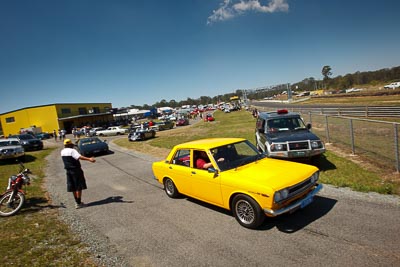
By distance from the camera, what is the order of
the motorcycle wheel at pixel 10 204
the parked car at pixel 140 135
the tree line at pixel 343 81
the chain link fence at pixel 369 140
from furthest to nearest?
the tree line at pixel 343 81
the parked car at pixel 140 135
the chain link fence at pixel 369 140
the motorcycle wheel at pixel 10 204

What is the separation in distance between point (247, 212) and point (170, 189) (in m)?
2.69

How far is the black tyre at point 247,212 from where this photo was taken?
423 cm

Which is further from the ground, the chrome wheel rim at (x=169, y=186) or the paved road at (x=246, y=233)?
the chrome wheel rim at (x=169, y=186)

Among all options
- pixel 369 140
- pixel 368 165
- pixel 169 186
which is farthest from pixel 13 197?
pixel 369 140

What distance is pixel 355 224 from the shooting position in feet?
13.9

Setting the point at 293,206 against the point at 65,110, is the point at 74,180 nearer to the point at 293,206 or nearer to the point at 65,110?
the point at 293,206

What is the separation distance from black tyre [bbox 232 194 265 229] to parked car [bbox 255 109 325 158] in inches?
137

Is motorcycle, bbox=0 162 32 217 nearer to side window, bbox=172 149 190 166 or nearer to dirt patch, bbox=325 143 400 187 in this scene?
side window, bbox=172 149 190 166

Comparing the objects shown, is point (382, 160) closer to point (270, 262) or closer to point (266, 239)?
point (266, 239)

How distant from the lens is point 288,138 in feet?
25.5

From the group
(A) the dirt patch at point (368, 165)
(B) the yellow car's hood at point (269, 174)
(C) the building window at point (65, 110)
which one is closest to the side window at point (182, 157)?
(B) the yellow car's hood at point (269, 174)

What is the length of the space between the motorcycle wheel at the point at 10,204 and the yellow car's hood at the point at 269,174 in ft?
18.6

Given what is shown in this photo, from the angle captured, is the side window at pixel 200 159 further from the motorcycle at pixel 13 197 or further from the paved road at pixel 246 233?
the motorcycle at pixel 13 197

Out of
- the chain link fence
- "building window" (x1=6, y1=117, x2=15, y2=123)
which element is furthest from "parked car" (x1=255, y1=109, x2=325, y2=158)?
"building window" (x1=6, y1=117, x2=15, y2=123)
